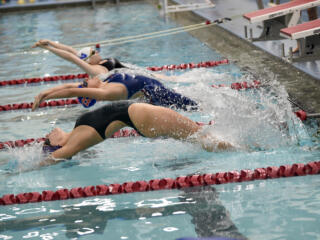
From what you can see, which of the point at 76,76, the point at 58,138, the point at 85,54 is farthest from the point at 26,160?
the point at 76,76

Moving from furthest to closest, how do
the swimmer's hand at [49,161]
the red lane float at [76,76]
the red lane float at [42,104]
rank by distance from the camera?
the red lane float at [76,76], the red lane float at [42,104], the swimmer's hand at [49,161]

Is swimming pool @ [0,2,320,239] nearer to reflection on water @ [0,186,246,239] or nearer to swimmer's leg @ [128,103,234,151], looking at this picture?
reflection on water @ [0,186,246,239]

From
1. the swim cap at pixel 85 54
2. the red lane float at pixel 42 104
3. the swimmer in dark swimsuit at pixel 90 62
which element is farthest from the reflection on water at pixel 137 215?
the red lane float at pixel 42 104

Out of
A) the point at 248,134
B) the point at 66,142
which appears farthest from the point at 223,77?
the point at 66,142

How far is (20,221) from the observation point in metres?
3.60

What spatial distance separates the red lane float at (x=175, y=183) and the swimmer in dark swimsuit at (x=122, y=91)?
0.70 meters

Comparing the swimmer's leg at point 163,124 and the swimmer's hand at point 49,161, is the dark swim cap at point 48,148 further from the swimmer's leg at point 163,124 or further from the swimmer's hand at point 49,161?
the swimmer's leg at point 163,124

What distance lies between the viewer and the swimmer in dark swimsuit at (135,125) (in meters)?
4.14

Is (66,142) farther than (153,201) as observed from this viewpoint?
Yes

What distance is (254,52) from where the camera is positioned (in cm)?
852

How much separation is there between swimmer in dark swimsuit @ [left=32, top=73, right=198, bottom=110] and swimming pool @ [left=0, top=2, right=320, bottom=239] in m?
0.18

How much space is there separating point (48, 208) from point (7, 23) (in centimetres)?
1214

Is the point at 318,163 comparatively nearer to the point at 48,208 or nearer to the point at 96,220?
the point at 96,220

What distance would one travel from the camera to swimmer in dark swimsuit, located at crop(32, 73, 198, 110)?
13.9 feet
